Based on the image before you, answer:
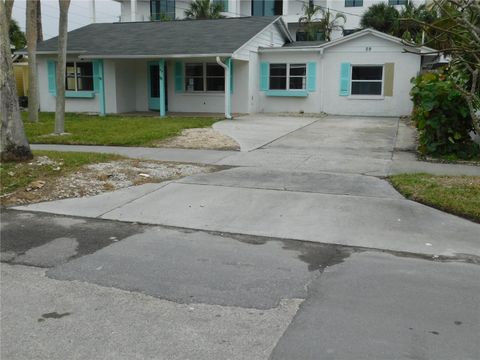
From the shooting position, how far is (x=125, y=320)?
12.7 feet

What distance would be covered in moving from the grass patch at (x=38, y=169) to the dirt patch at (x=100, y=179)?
0.11m

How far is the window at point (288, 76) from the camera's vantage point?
22047 millimetres

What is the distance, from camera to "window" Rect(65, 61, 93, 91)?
2233cm

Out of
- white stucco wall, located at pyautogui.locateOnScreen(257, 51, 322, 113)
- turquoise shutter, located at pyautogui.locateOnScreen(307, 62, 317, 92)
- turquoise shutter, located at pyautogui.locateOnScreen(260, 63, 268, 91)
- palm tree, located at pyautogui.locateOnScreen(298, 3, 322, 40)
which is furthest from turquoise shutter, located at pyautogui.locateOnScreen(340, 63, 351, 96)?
palm tree, located at pyautogui.locateOnScreen(298, 3, 322, 40)

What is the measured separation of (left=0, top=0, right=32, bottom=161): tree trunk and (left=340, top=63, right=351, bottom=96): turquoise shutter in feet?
49.1

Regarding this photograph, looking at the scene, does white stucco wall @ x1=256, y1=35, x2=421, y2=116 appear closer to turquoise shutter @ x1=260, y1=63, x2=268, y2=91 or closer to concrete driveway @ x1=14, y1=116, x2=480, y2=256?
turquoise shutter @ x1=260, y1=63, x2=268, y2=91

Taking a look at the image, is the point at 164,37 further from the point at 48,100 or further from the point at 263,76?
the point at 48,100

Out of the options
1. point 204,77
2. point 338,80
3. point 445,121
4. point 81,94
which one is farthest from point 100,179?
point 338,80

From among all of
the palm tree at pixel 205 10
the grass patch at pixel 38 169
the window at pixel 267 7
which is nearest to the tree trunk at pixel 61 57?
the grass patch at pixel 38 169

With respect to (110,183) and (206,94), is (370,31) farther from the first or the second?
(110,183)

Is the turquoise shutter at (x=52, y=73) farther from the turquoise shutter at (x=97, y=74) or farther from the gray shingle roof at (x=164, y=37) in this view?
the turquoise shutter at (x=97, y=74)

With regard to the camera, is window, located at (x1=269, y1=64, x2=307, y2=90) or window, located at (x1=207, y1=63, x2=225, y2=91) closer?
window, located at (x1=207, y1=63, x2=225, y2=91)

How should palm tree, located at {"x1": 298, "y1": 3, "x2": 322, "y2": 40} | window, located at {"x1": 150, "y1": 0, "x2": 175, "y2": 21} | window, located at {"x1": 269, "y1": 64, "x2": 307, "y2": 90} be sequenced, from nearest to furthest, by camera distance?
window, located at {"x1": 269, "y1": 64, "x2": 307, "y2": 90} → palm tree, located at {"x1": 298, "y1": 3, "x2": 322, "y2": 40} → window, located at {"x1": 150, "y1": 0, "x2": 175, "y2": 21}

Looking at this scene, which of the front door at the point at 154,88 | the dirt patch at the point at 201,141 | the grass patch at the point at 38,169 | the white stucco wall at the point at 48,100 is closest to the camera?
the grass patch at the point at 38,169
